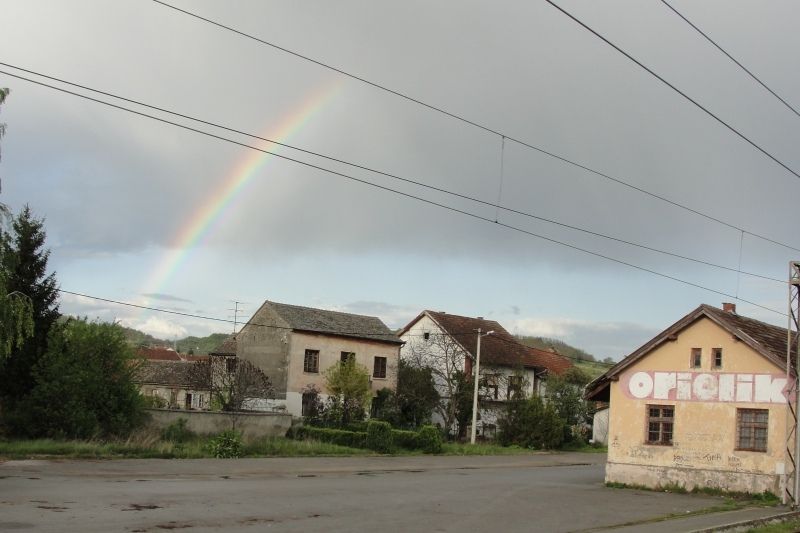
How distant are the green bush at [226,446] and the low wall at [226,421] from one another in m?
3.20

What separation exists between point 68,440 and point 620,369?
2153 cm

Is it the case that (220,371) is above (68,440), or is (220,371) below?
above

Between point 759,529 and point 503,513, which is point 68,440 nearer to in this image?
point 503,513

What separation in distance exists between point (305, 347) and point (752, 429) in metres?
31.8

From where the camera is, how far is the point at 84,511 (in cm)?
1513

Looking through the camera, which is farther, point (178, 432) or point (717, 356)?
point (178, 432)

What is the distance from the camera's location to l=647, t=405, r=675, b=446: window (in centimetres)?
2920

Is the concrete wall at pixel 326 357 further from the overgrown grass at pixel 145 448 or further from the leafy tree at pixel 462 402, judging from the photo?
the overgrown grass at pixel 145 448

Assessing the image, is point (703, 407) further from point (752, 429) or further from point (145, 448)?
point (145, 448)

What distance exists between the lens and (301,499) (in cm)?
1962

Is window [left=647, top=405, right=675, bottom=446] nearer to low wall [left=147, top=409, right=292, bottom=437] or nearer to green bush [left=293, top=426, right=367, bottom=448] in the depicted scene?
green bush [left=293, top=426, right=367, bottom=448]

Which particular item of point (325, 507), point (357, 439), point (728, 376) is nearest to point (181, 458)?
point (357, 439)

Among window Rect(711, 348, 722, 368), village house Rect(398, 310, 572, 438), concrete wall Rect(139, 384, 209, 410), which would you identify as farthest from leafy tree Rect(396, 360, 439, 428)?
window Rect(711, 348, 722, 368)

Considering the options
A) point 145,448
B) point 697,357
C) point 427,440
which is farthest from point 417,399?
point 697,357
